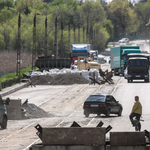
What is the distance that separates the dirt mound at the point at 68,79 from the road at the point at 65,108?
93.7 inches

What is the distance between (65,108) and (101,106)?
764cm

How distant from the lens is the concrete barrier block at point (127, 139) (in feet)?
38.7

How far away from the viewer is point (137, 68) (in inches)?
1946

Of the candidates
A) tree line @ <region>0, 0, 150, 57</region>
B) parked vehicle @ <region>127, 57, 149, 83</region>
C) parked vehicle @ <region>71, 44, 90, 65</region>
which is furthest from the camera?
tree line @ <region>0, 0, 150, 57</region>

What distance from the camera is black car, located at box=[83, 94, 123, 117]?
86.3ft

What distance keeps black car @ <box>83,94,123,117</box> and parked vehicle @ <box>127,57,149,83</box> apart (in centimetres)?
2260

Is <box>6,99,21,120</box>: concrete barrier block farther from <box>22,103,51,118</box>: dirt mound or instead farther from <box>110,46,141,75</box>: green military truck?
<box>110,46,141,75</box>: green military truck

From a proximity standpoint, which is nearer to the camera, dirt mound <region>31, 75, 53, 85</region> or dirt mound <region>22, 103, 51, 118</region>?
dirt mound <region>22, 103, 51, 118</region>

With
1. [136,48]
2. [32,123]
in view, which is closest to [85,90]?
[136,48]

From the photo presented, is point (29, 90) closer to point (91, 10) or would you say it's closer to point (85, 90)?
point (85, 90)

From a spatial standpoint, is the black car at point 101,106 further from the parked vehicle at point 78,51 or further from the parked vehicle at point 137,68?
the parked vehicle at point 78,51

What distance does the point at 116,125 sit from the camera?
862 inches

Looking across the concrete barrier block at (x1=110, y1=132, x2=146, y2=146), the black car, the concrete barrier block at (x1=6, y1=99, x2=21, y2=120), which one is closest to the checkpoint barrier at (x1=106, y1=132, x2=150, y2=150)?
the concrete barrier block at (x1=110, y1=132, x2=146, y2=146)

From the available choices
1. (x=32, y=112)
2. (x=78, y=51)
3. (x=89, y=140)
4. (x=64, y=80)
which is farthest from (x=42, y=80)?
(x=89, y=140)
